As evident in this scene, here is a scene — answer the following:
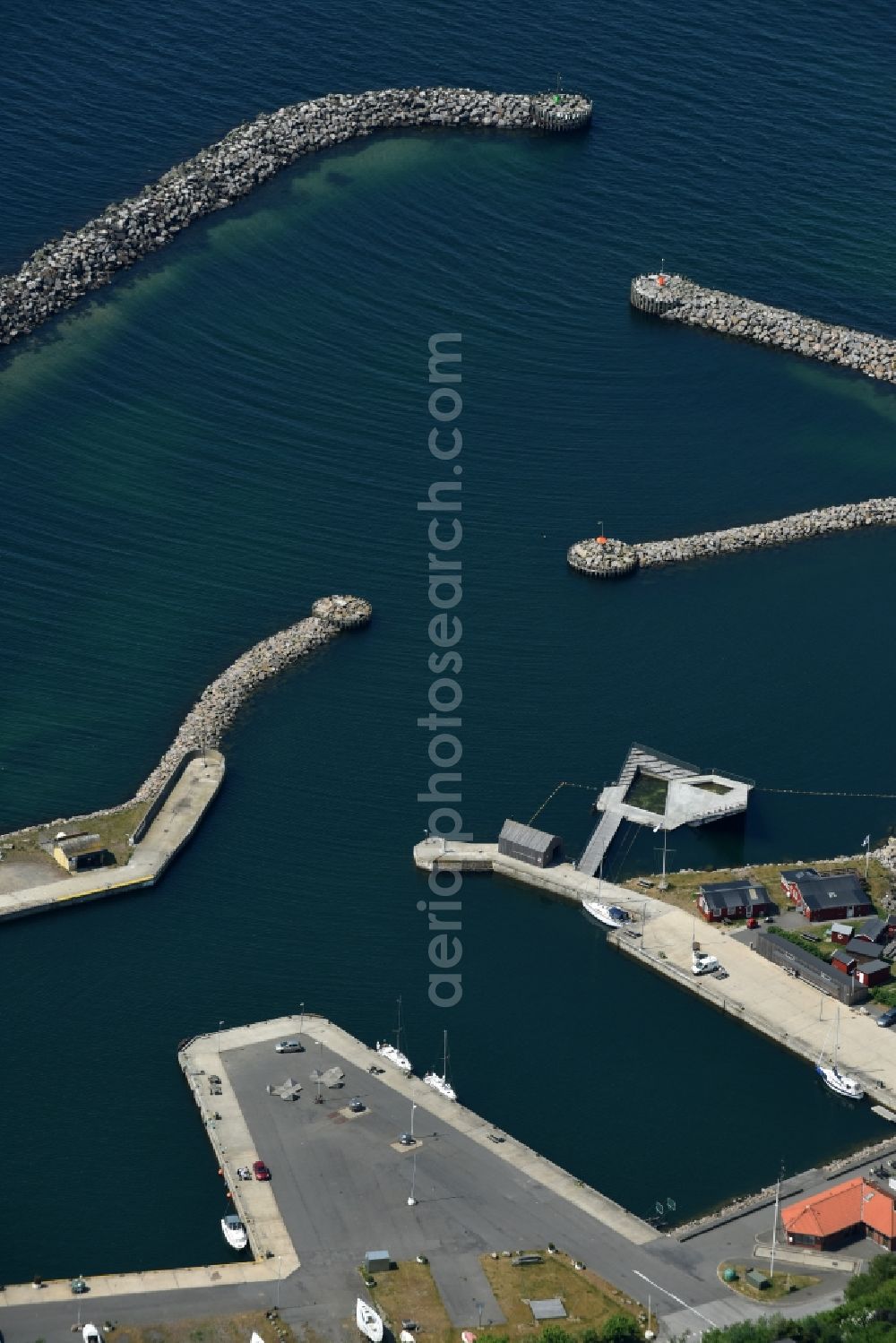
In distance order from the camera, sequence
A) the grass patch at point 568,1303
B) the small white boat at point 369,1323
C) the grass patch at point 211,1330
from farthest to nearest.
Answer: the grass patch at point 568,1303, the grass patch at point 211,1330, the small white boat at point 369,1323

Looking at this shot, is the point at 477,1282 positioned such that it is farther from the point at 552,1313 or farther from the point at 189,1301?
the point at 189,1301

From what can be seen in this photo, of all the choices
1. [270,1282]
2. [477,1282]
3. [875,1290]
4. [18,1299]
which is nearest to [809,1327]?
[875,1290]

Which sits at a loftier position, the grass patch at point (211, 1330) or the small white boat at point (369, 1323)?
the small white boat at point (369, 1323)

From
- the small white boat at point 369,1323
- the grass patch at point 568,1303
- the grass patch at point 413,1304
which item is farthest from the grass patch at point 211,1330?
the grass patch at point 568,1303

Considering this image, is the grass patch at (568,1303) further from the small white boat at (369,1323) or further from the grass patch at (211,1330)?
the grass patch at (211,1330)

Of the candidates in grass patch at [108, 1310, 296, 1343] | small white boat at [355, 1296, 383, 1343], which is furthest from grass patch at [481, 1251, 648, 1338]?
grass patch at [108, 1310, 296, 1343]
